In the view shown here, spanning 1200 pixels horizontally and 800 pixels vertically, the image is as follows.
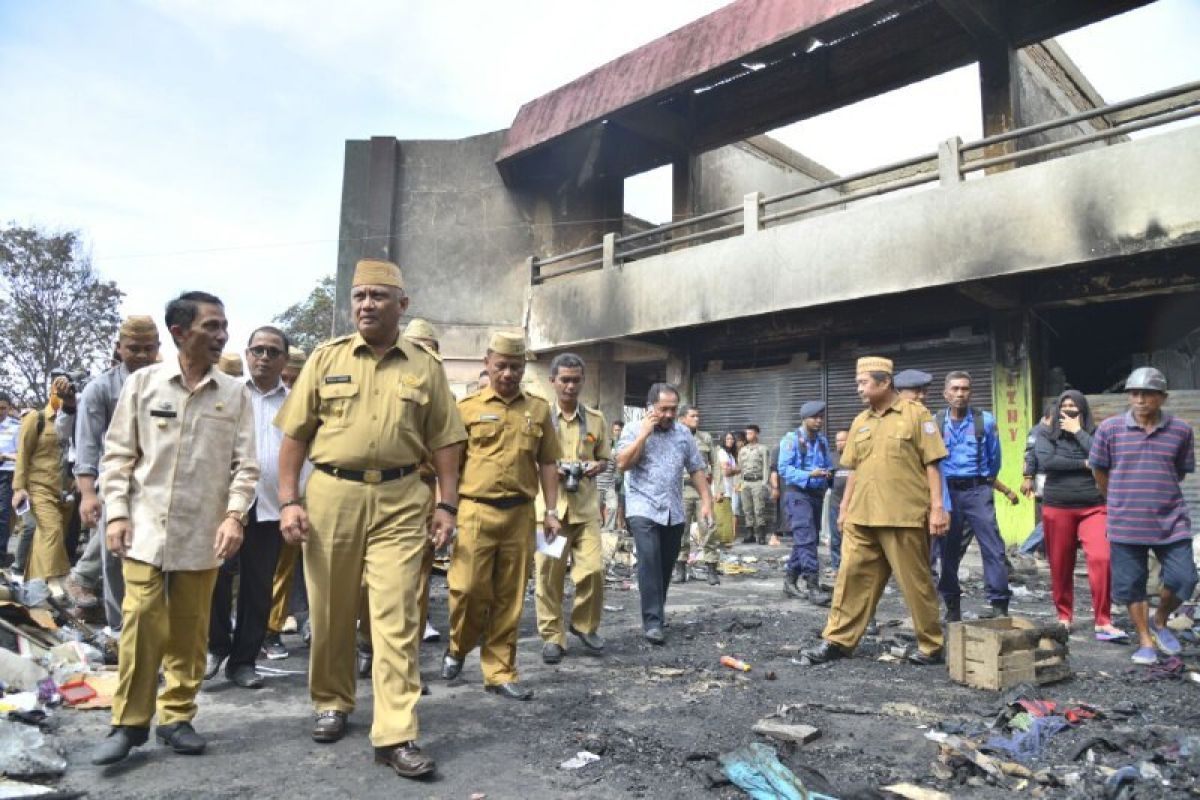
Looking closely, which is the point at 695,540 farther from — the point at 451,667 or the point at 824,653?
the point at 451,667

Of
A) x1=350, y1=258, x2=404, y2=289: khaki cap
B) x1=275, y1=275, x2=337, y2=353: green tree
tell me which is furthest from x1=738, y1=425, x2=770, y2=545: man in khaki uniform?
x1=275, y1=275, x2=337, y2=353: green tree

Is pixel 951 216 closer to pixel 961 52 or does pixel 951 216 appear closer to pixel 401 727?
pixel 961 52

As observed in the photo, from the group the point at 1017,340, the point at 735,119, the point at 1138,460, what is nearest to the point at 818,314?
the point at 1017,340

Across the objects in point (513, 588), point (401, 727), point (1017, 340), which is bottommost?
point (401, 727)

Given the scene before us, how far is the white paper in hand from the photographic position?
4688 mm

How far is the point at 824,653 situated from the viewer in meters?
5.13

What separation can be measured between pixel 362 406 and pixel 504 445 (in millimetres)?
1188

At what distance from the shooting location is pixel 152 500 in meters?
3.31

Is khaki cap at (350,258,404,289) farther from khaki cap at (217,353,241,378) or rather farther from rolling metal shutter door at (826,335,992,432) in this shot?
rolling metal shutter door at (826,335,992,432)

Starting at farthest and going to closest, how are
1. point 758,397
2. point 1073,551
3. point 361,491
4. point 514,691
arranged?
1. point 758,397
2. point 1073,551
3. point 514,691
4. point 361,491

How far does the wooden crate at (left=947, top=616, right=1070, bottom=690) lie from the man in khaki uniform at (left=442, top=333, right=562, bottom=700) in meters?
2.49

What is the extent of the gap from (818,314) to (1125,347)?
4486mm

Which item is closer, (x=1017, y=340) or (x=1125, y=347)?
(x=1017, y=340)

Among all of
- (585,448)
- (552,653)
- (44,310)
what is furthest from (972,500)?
(44,310)
